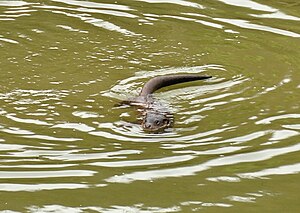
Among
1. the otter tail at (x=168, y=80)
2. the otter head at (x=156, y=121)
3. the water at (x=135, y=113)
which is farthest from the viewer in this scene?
the otter tail at (x=168, y=80)

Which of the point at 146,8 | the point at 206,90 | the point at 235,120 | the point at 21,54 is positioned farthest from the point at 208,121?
the point at 146,8

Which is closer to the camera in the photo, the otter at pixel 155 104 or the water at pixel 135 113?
the water at pixel 135 113

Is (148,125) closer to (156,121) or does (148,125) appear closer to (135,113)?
(156,121)

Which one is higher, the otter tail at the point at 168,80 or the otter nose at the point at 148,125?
the otter tail at the point at 168,80

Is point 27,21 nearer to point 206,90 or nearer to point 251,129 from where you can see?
point 206,90

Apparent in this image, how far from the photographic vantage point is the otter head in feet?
18.7

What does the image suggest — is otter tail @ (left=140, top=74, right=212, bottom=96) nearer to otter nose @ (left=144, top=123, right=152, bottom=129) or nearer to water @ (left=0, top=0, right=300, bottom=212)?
water @ (left=0, top=0, right=300, bottom=212)

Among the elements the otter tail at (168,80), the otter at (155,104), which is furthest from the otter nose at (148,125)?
the otter tail at (168,80)

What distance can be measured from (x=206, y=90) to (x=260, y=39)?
57.9 inches

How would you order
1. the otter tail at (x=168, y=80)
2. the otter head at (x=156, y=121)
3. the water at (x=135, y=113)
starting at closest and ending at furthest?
the water at (x=135, y=113) → the otter head at (x=156, y=121) → the otter tail at (x=168, y=80)

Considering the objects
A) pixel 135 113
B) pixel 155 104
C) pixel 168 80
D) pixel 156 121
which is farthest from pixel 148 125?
pixel 168 80

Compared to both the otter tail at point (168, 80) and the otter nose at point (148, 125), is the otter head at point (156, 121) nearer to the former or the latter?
the otter nose at point (148, 125)

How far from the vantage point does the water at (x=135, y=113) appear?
15.5 feet

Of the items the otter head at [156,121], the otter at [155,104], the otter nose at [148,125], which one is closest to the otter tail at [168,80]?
the otter at [155,104]
